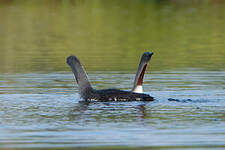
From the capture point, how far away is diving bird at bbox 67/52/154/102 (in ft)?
41.4

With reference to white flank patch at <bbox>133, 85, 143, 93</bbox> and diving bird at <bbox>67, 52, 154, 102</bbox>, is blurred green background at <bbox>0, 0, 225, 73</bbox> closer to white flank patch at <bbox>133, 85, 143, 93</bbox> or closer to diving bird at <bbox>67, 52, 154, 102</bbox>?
diving bird at <bbox>67, 52, 154, 102</bbox>

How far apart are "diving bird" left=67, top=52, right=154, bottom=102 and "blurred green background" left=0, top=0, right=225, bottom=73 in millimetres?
4472

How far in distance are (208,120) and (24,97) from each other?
4.42 meters

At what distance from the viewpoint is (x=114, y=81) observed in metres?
16.0

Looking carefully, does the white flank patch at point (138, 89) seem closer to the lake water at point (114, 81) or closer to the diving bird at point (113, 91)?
the diving bird at point (113, 91)

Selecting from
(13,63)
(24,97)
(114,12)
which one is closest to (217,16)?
(114,12)

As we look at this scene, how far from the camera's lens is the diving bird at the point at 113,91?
12.6 meters

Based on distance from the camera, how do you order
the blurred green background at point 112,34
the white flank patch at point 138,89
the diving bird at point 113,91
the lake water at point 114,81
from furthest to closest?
the blurred green background at point 112,34 → the white flank patch at point 138,89 → the diving bird at point 113,91 → the lake water at point 114,81

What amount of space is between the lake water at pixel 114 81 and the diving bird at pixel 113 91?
18cm

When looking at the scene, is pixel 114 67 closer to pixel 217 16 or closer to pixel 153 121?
pixel 153 121

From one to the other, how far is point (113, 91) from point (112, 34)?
1739cm

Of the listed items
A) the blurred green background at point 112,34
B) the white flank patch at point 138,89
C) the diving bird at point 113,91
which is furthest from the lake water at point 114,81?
the white flank patch at point 138,89

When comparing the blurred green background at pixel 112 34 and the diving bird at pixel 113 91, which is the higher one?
the blurred green background at pixel 112 34

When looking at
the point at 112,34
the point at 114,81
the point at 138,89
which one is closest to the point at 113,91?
the point at 138,89
